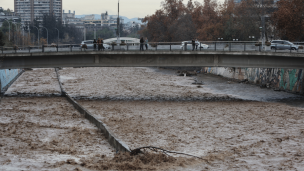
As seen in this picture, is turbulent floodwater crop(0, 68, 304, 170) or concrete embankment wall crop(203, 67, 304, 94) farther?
concrete embankment wall crop(203, 67, 304, 94)

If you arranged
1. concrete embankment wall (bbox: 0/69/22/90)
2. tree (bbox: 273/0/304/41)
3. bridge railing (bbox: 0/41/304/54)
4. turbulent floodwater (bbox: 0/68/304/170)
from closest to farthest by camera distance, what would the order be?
turbulent floodwater (bbox: 0/68/304/170), bridge railing (bbox: 0/41/304/54), concrete embankment wall (bbox: 0/69/22/90), tree (bbox: 273/0/304/41)

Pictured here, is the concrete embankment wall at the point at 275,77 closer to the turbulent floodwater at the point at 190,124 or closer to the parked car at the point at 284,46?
the turbulent floodwater at the point at 190,124

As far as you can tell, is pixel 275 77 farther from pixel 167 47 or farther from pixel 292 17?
pixel 167 47

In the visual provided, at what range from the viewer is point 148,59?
138 feet

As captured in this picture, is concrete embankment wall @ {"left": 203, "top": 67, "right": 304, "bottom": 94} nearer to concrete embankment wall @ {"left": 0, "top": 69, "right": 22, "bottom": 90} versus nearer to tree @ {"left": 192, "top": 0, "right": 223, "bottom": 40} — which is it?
tree @ {"left": 192, "top": 0, "right": 223, "bottom": 40}

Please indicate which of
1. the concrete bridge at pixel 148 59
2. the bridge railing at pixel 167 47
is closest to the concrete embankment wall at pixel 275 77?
the bridge railing at pixel 167 47

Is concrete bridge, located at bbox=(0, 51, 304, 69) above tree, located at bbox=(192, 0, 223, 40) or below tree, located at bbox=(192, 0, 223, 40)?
below

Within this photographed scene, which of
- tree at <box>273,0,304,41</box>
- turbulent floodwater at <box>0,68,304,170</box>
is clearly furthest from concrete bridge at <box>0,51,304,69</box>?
tree at <box>273,0,304,41</box>

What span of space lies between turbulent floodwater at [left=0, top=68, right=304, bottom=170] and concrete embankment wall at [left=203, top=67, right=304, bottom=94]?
1.51m

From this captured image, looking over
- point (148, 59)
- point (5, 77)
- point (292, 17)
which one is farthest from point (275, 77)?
point (5, 77)

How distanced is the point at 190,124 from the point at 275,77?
83.3 ft

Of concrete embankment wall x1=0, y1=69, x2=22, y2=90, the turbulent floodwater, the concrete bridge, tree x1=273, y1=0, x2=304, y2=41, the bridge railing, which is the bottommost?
the turbulent floodwater

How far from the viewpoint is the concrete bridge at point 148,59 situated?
39.8 metres

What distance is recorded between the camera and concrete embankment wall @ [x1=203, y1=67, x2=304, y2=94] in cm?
4415
